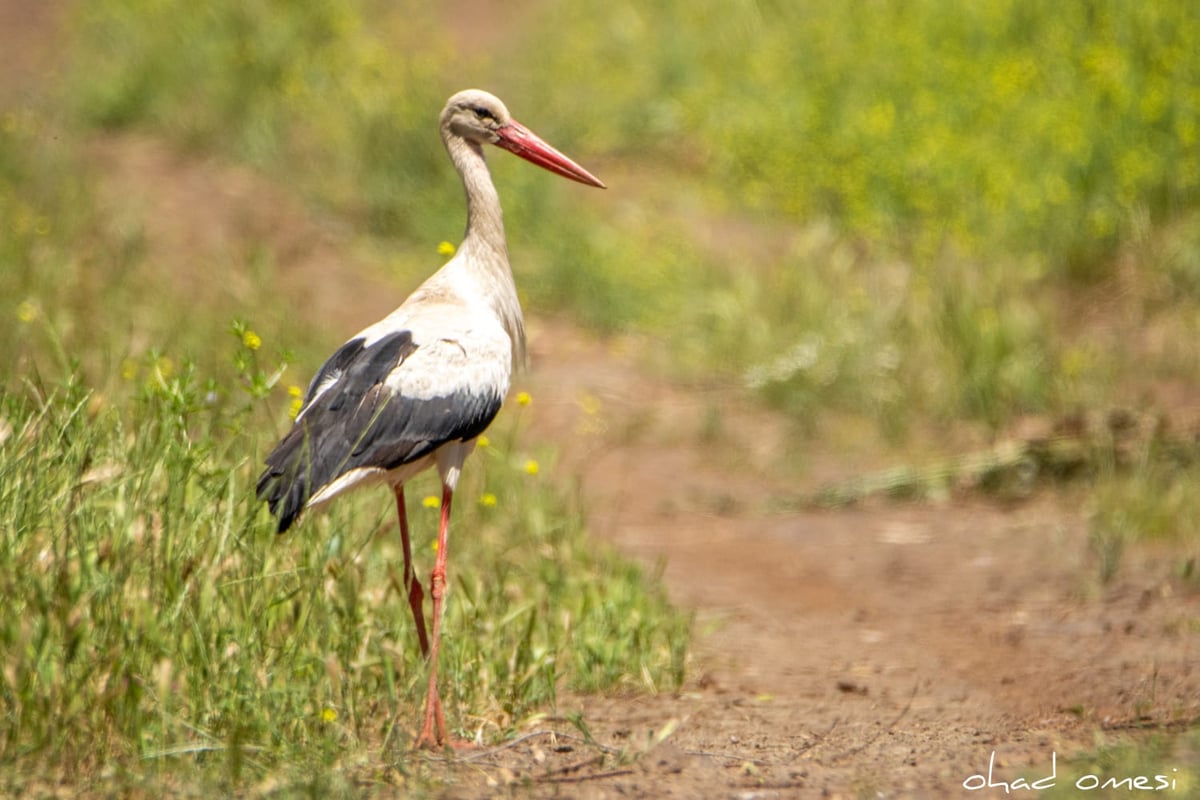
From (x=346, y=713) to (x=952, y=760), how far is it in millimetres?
1645

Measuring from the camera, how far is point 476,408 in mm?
4609

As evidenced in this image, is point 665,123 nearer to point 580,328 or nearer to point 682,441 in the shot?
point 580,328

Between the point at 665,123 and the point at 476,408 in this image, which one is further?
the point at 665,123

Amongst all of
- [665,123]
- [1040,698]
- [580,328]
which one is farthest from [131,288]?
[1040,698]

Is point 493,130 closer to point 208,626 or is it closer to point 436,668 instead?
point 436,668

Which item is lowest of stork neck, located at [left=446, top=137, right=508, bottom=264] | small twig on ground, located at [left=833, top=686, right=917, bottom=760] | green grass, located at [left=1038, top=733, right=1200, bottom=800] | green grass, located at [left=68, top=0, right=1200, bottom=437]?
green grass, located at [left=1038, top=733, right=1200, bottom=800]

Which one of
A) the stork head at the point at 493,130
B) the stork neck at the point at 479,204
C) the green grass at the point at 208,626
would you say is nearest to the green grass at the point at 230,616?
the green grass at the point at 208,626

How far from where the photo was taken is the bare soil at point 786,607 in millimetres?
3955

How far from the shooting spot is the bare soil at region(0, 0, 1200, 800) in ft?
13.0

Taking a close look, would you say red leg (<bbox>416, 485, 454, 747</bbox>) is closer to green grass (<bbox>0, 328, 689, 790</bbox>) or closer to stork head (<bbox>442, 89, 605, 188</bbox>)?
green grass (<bbox>0, 328, 689, 790</bbox>)

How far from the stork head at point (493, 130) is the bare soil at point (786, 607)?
1602mm

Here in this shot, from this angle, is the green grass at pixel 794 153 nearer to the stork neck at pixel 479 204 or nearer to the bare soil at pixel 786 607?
the bare soil at pixel 786 607

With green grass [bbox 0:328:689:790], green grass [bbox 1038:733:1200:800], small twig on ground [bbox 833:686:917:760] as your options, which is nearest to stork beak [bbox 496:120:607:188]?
green grass [bbox 0:328:689:790]

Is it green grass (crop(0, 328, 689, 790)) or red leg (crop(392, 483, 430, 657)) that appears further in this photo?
red leg (crop(392, 483, 430, 657))
